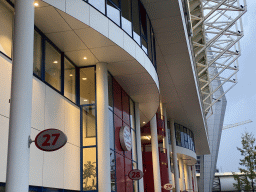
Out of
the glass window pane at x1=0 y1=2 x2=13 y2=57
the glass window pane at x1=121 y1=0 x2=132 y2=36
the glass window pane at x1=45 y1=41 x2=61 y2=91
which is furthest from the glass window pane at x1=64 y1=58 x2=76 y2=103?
the glass window pane at x1=0 y1=2 x2=13 y2=57

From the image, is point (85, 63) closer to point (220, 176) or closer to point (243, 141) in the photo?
point (243, 141)

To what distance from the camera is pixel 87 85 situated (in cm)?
1534

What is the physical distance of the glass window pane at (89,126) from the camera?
48.0ft

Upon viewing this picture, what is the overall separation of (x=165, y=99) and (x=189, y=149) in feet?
36.6

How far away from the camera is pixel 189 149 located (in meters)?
39.4

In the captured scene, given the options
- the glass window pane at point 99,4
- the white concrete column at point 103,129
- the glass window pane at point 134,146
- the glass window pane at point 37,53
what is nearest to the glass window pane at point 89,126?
the white concrete column at point 103,129

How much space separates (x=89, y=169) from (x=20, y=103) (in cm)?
696

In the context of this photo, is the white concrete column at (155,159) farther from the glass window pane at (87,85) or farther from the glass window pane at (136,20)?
the glass window pane at (136,20)

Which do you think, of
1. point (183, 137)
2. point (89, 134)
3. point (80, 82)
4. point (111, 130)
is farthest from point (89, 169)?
point (183, 137)

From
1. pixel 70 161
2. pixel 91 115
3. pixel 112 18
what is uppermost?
pixel 112 18

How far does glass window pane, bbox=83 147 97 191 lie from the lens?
14102 mm

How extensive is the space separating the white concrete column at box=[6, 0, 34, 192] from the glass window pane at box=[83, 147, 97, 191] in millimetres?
6599

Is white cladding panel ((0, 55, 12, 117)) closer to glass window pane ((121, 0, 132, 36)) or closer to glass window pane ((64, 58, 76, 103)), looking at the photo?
glass window pane ((64, 58, 76, 103))

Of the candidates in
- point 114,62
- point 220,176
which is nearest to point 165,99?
point 114,62
